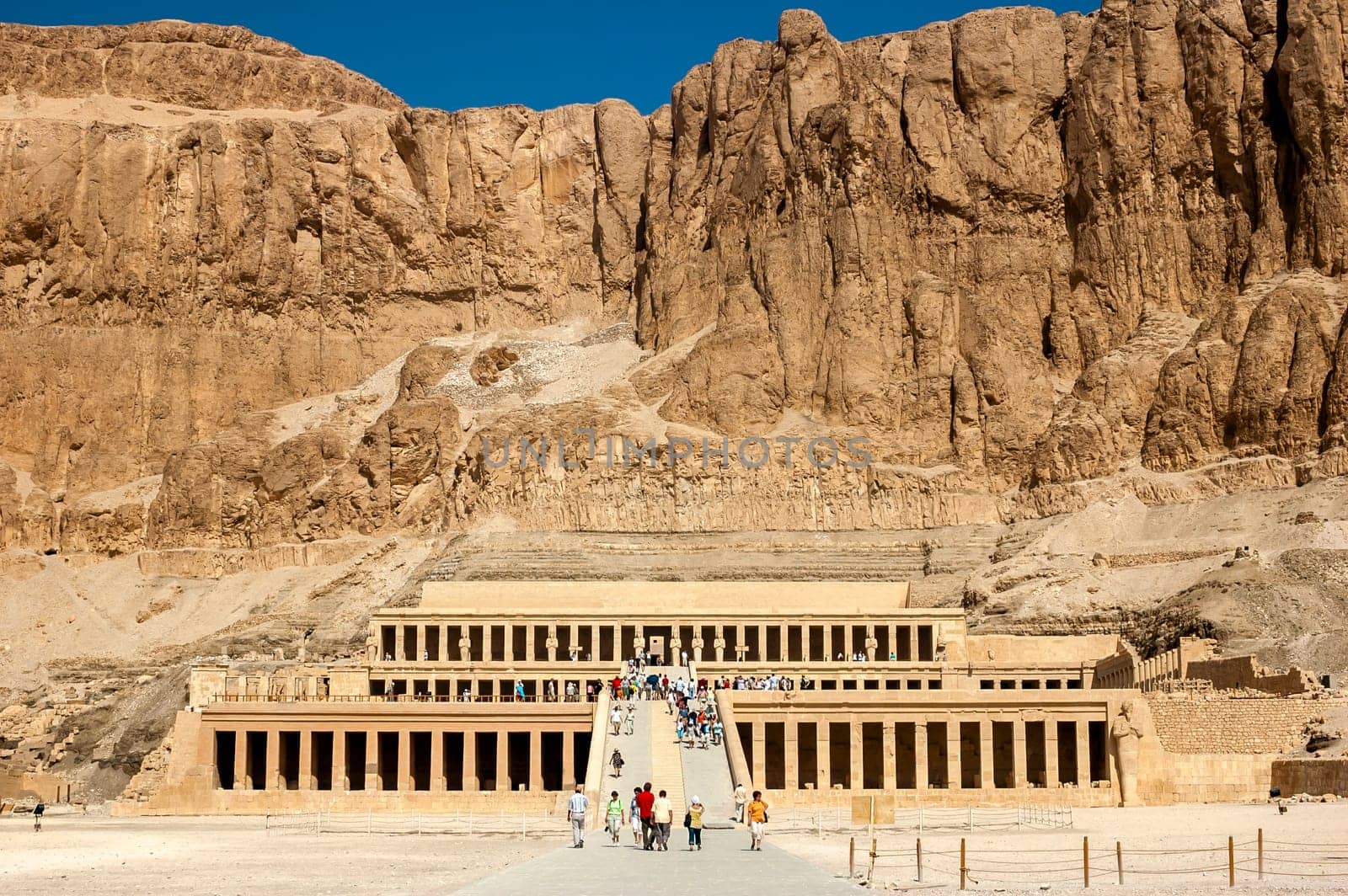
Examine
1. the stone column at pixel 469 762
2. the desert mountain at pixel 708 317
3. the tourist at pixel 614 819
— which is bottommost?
the stone column at pixel 469 762

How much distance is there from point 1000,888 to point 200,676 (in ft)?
148

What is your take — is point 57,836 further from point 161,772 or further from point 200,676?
point 200,676

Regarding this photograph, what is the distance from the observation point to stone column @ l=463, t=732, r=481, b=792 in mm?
68312

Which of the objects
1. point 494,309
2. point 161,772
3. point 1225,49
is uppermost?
point 1225,49

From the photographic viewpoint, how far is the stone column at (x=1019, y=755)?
217 feet

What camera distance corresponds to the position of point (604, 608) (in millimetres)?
99125

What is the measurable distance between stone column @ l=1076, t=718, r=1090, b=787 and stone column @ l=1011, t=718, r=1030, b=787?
166 centimetres

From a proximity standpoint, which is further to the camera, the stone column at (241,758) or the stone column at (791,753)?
the stone column at (241,758)

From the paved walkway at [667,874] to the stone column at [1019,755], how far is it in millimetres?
23489

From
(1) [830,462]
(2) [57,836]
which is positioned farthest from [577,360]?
(2) [57,836]

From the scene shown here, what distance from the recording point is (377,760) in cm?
6925

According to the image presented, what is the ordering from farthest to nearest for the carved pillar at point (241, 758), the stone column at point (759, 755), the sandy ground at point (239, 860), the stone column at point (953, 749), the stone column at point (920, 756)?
1. the carved pillar at point (241, 758)
2. the stone column at point (953, 749)
3. the stone column at point (920, 756)
4. the stone column at point (759, 755)
5. the sandy ground at point (239, 860)

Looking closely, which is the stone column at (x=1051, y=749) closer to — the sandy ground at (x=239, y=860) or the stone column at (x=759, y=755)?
the stone column at (x=759, y=755)

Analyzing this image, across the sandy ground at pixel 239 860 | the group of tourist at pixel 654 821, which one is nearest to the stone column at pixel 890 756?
the sandy ground at pixel 239 860
